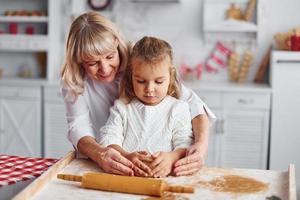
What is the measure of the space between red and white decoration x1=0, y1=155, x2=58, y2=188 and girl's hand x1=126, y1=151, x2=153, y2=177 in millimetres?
328

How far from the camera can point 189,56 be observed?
A: 456cm

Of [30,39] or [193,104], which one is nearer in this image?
[193,104]

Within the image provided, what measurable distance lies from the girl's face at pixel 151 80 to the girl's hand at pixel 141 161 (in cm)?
23

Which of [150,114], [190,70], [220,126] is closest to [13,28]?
[190,70]

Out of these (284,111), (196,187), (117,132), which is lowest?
(284,111)

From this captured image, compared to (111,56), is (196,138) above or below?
below

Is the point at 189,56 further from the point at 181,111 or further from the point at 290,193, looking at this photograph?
the point at 290,193

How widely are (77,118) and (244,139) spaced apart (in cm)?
222

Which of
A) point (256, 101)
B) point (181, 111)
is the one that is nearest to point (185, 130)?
point (181, 111)

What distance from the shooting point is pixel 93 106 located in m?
2.21

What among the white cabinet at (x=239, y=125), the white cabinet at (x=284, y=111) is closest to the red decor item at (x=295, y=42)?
the white cabinet at (x=284, y=111)

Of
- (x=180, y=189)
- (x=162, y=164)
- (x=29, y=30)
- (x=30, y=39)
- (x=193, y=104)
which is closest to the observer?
(x=180, y=189)

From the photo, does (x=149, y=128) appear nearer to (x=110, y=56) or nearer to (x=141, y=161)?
(x=141, y=161)

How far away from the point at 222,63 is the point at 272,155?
95 cm
